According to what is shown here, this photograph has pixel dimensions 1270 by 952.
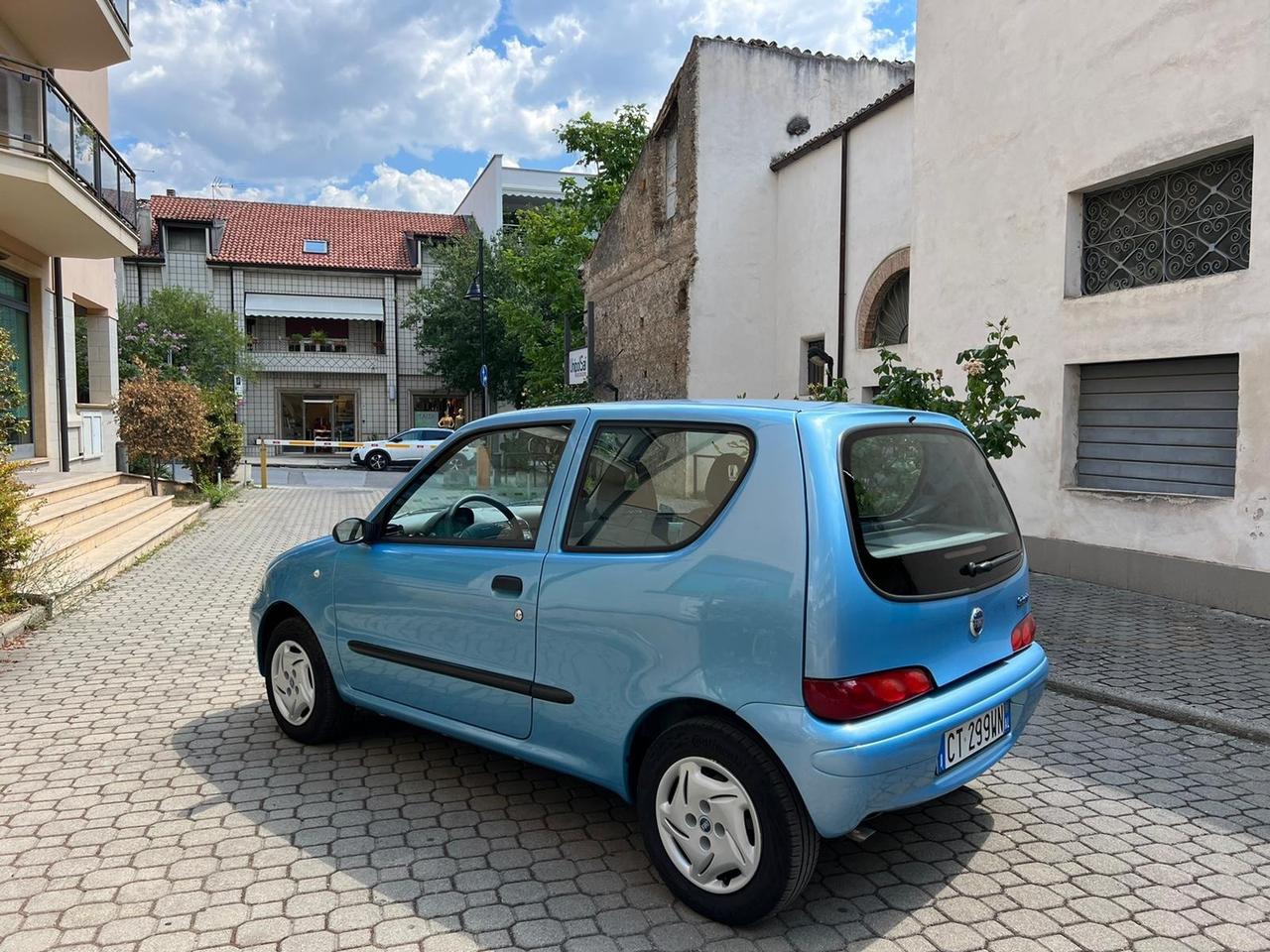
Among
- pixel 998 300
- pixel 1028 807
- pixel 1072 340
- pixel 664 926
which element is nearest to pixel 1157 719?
pixel 1028 807

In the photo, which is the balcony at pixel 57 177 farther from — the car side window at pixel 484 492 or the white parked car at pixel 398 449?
the white parked car at pixel 398 449

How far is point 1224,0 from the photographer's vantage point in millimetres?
7543

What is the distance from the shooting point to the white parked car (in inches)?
1256

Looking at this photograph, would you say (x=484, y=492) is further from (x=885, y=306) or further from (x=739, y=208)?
(x=739, y=208)

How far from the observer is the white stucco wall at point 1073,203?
7488 mm

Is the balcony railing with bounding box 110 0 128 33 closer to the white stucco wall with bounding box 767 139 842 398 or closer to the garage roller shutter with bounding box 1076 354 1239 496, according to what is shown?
the white stucco wall with bounding box 767 139 842 398

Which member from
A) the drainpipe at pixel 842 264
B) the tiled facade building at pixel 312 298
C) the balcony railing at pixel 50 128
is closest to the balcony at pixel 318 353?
the tiled facade building at pixel 312 298

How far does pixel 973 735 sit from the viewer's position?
10.1 ft

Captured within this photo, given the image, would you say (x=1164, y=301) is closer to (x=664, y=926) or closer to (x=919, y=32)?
(x=919, y=32)

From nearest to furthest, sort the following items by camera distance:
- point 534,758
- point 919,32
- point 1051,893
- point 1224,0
Answer: point 1051,893
point 534,758
point 1224,0
point 919,32

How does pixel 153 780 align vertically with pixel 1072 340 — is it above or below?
below

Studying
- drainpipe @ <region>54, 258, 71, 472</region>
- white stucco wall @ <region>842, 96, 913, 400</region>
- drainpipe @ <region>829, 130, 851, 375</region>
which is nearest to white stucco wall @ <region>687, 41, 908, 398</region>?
drainpipe @ <region>829, 130, 851, 375</region>

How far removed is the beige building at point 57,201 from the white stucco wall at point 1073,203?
1085 cm

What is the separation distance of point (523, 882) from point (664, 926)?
1.84 ft
